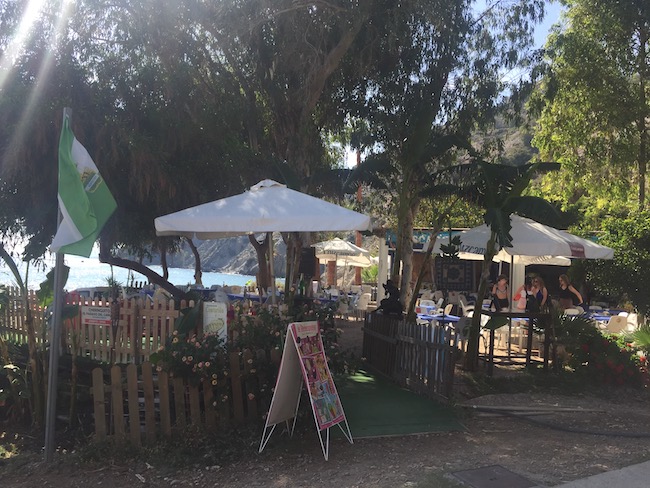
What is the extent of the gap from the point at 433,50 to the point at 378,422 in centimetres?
818

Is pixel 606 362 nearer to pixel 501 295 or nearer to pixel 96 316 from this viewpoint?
Answer: pixel 501 295

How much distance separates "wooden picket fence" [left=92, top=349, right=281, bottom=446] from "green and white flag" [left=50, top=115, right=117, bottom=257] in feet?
4.07

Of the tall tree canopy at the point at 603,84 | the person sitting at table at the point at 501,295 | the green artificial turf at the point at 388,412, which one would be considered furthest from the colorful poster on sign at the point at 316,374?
the tall tree canopy at the point at 603,84

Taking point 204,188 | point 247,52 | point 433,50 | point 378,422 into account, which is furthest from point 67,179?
point 433,50

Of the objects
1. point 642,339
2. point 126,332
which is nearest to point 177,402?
point 126,332

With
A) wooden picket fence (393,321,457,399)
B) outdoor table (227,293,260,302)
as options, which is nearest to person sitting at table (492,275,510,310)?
wooden picket fence (393,321,457,399)

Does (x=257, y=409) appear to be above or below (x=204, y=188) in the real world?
below

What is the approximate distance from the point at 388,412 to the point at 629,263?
7.60 meters

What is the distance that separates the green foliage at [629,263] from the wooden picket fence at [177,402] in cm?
872

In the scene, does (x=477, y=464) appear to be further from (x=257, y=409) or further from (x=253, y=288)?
(x=253, y=288)

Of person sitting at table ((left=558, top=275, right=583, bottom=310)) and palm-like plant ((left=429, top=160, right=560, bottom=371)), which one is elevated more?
palm-like plant ((left=429, top=160, right=560, bottom=371))

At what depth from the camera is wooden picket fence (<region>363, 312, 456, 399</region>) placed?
6805 millimetres

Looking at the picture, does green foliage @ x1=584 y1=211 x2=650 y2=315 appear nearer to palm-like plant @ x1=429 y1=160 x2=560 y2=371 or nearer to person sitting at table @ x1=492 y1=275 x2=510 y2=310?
person sitting at table @ x1=492 y1=275 x2=510 y2=310

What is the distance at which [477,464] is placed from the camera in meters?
5.00
